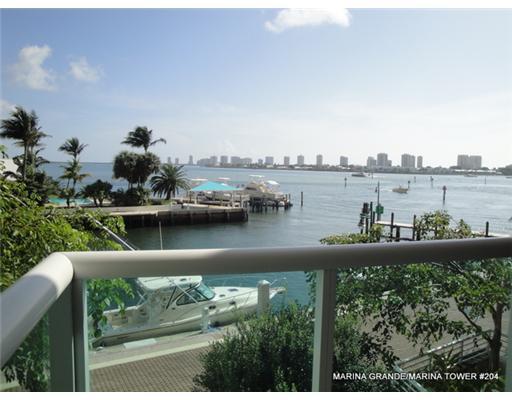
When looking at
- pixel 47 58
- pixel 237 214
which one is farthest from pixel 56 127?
pixel 237 214

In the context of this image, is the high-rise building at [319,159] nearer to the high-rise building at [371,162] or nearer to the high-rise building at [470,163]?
the high-rise building at [371,162]

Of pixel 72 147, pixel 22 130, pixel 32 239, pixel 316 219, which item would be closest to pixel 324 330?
pixel 32 239

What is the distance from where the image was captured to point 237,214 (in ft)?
118

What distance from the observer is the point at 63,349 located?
976 millimetres

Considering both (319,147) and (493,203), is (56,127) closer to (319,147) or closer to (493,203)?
(319,147)

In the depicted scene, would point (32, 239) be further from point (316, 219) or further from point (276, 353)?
point (316, 219)

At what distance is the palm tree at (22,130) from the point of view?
27906 millimetres

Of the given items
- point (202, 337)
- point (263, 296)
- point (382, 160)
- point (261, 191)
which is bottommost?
point (261, 191)

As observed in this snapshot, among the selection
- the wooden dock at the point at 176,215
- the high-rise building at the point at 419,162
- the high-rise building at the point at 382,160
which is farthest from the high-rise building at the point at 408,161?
the wooden dock at the point at 176,215

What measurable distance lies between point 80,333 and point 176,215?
32.6 m

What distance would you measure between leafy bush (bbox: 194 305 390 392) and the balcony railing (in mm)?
35
